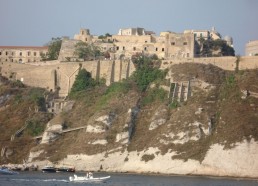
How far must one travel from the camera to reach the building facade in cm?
15262

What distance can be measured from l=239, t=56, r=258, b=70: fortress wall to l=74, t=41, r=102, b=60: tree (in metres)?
23.3

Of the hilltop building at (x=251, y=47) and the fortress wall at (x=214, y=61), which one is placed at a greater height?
the hilltop building at (x=251, y=47)

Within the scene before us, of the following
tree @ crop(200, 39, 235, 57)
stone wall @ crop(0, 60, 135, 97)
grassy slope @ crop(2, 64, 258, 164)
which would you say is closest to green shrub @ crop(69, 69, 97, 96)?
stone wall @ crop(0, 60, 135, 97)

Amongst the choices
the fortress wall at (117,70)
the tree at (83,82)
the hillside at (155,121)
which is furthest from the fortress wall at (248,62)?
the tree at (83,82)

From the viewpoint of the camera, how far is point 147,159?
4513 inches

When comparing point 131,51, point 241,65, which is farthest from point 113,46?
point 241,65

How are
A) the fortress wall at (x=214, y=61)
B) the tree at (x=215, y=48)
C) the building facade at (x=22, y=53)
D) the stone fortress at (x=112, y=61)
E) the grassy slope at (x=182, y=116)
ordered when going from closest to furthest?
1. the grassy slope at (x=182, y=116)
2. the fortress wall at (x=214, y=61)
3. the stone fortress at (x=112, y=61)
4. the tree at (x=215, y=48)
5. the building facade at (x=22, y=53)

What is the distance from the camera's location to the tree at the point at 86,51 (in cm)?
14250

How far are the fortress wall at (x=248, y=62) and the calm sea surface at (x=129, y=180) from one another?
24.2m

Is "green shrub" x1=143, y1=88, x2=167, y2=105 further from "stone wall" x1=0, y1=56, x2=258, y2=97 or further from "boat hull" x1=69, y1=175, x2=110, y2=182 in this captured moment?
"boat hull" x1=69, y1=175, x2=110, y2=182

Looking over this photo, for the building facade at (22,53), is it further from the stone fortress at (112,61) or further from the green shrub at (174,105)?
the green shrub at (174,105)

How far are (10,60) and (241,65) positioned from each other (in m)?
38.9

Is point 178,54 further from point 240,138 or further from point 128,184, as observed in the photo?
point 128,184

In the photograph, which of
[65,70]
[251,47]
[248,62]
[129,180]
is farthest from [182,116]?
[251,47]
